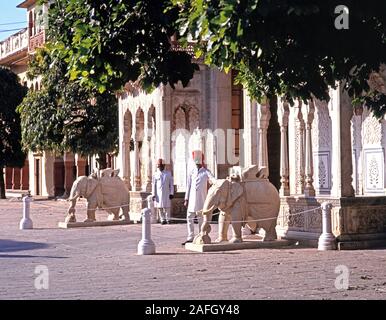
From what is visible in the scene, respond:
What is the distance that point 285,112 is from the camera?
16547mm

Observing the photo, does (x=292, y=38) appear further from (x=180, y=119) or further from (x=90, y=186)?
A: (x=180, y=119)

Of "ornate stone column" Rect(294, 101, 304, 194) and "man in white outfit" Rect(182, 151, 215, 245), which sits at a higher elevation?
"ornate stone column" Rect(294, 101, 304, 194)

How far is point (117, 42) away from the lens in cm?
945

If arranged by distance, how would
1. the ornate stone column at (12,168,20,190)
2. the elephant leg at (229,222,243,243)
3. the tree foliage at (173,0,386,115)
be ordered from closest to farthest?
the tree foliage at (173,0,386,115) < the elephant leg at (229,222,243,243) < the ornate stone column at (12,168,20,190)

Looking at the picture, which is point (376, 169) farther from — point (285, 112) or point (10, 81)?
point (10, 81)

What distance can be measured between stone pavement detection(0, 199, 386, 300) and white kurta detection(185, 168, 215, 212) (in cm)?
88

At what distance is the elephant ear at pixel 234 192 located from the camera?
1454 cm

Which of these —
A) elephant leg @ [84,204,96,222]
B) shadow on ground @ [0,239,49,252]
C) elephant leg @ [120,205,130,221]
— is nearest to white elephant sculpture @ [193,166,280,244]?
shadow on ground @ [0,239,49,252]

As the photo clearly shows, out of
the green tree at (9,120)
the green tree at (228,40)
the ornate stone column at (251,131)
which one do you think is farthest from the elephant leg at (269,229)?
the green tree at (9,120)

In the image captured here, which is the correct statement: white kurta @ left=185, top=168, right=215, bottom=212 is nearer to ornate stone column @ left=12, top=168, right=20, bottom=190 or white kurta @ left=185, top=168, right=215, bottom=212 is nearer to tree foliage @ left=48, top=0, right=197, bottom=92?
tree foliage @ left=48, top=0, right=197, bottom=92

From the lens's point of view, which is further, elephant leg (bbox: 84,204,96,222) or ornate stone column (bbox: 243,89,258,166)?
elephant leg (bbox: 84,204,96,222)

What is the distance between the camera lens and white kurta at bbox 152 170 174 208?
2038 cm

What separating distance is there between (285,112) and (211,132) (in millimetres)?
6911

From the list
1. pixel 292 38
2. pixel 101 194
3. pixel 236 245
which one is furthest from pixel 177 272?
pixel 101 194
